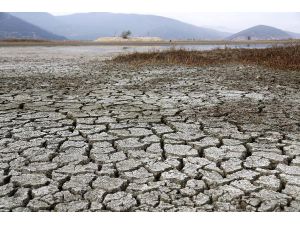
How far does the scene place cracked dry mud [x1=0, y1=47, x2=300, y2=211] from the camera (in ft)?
8.75

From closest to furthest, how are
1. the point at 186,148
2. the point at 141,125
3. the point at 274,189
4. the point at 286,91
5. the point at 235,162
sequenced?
the point at 274,189
the point at 235,162
the point at 186,148
the point at 141,125
the point at 286,91

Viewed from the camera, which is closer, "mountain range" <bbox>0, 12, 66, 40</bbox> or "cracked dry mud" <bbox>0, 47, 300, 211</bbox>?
"cracked dry mud" <bbox>0, 47, 300, 211</bbox>

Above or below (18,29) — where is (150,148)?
below

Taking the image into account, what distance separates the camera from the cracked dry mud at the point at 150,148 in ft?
8.75

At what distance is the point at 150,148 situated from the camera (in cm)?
369

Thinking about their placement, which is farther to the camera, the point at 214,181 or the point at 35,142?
the point at 35,142

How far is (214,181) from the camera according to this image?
2.91m

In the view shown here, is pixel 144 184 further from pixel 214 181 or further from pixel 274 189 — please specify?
pixel 274 189

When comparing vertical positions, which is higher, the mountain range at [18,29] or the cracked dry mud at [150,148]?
the mountain range at [18,29]

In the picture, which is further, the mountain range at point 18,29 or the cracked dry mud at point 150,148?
the mountain range at point 18,29

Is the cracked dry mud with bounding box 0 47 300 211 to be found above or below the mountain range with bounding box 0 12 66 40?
below

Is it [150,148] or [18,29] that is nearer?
[150,148]

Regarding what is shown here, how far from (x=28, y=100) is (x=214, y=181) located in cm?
393

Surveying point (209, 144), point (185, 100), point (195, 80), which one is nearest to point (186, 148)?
point (209, 144)
